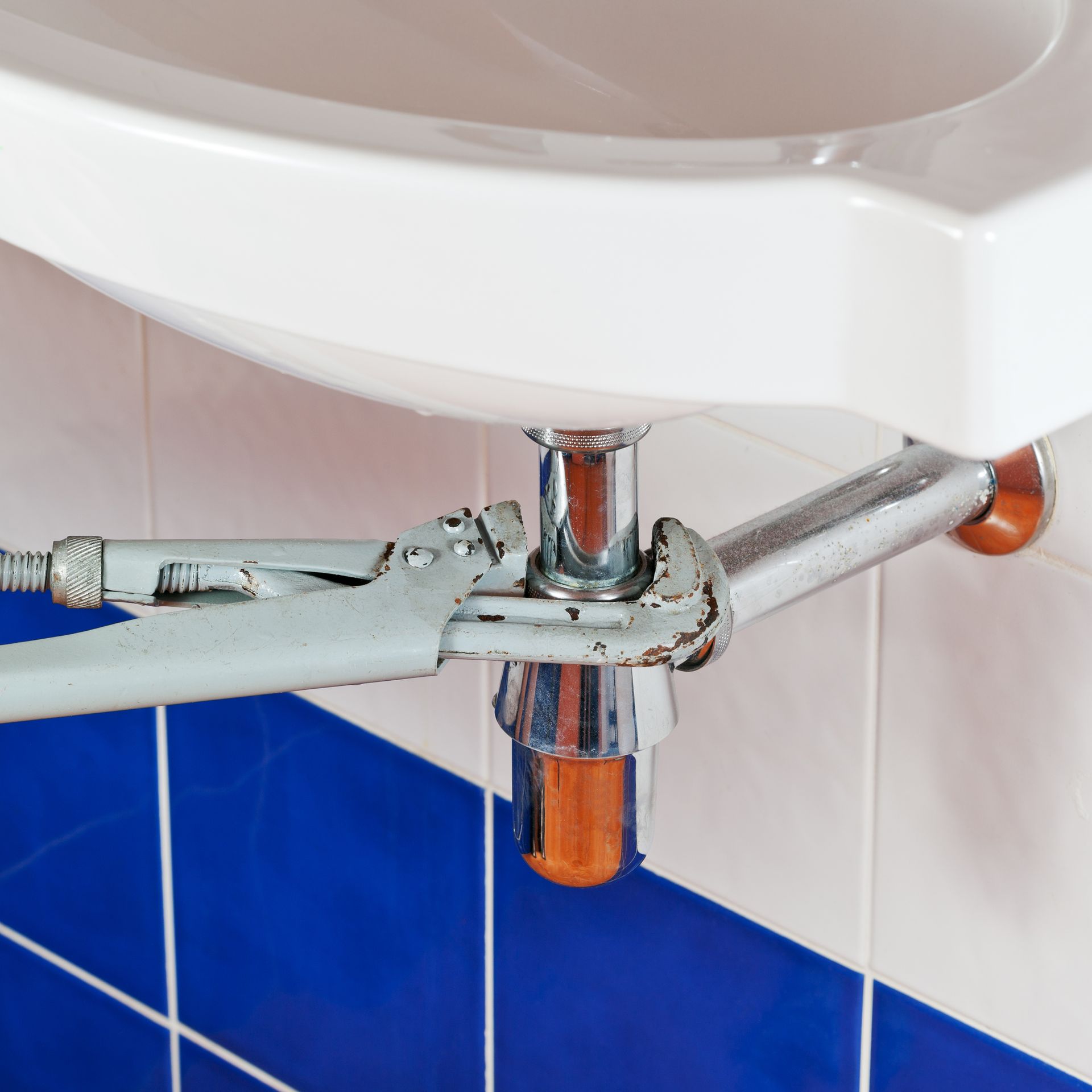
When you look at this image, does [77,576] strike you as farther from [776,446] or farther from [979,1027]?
[979,1027]

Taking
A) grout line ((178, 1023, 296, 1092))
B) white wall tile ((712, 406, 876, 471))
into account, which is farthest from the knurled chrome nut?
grout line ((178, 1023, 296, 1092))

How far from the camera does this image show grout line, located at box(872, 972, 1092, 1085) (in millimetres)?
526

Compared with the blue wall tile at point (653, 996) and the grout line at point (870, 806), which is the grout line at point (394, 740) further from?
the grout line at point (870, 806)

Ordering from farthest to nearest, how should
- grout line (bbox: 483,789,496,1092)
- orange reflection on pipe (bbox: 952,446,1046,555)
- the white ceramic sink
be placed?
1. grout line (bbox: 483,789,496,1092)
2. orange reflection on pipe (bbox: 952,446,1046,555)
3. the white ceramic sink

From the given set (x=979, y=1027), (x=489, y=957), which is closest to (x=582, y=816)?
(x=979, y=1027)

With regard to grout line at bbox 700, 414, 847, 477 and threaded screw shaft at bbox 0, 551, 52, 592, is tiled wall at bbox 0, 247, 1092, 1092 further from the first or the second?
threaded screw shaft at bbox 0, 551, 52, 592

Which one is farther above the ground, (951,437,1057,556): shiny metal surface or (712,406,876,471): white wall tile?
(712,406,876,471): white wall tile

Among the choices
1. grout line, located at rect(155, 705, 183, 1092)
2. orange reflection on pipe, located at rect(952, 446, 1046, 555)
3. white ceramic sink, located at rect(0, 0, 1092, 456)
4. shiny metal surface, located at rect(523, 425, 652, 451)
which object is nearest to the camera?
white ceramic sink, located at rect(0, 0, 1092, 456)

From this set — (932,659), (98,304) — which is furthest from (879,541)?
(98,304)

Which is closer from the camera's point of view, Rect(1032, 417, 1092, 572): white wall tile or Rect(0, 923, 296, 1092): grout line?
Rect(1032, 417, 1092, 572): white wall tile

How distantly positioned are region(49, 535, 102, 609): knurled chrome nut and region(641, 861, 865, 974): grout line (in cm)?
35

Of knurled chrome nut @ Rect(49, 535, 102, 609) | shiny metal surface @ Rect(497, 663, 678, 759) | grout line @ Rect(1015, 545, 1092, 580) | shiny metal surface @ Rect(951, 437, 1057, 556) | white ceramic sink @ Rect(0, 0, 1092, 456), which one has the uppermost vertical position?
white ceramic sink @ Rect(0, 0, 1092, 456)

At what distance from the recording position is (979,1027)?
55cm

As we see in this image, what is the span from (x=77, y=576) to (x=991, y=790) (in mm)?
321
